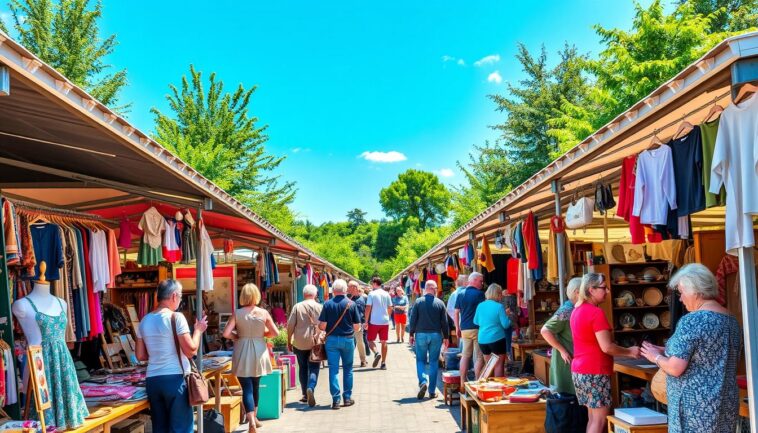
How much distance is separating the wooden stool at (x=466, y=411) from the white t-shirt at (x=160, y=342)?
336 centimetres

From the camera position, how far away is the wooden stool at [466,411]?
702 cm

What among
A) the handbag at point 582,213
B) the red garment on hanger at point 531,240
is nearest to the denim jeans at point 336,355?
the red garment on hanger at point 531,240

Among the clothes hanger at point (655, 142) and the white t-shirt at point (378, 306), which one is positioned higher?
the clothes hanger at point (655, 142)

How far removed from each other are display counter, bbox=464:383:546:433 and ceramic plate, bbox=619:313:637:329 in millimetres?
3946

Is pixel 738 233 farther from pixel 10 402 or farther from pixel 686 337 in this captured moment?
pixel 10 402

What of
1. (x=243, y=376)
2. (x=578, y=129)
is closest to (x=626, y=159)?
(x=243, y=376)

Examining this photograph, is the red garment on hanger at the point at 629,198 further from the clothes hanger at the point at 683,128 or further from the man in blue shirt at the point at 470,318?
the man in blue shirt at the point at 470,318

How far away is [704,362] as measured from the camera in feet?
12.2

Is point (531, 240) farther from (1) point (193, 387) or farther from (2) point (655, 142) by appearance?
(1) point (193, 387)

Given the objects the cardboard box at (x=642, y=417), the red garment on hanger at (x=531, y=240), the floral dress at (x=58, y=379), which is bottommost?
the cardboard box at (x=642, y=417)

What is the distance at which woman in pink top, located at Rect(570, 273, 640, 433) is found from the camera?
5172 millimetres

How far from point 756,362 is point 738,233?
70 cm

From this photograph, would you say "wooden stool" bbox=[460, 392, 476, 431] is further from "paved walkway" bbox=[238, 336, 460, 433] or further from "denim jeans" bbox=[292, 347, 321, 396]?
"denim jeans" bbox=[292, 347, 321, 396]

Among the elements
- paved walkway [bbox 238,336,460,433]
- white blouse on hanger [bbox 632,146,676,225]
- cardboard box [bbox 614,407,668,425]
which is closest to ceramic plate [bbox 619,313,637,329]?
paved walkway [bbox 238,336,460,433]
